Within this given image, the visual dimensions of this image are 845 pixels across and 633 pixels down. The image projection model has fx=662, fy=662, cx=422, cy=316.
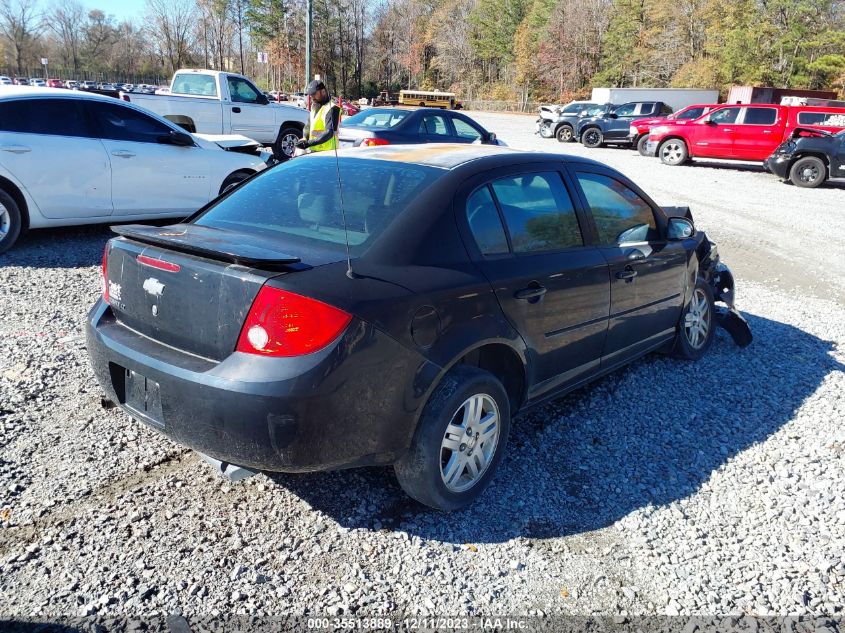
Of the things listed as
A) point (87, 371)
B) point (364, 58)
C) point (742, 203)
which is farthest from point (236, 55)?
point (87, 371)

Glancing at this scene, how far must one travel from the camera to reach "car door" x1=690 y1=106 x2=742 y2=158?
19.6 meters

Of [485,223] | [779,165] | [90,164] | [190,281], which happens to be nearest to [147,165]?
[90,164]

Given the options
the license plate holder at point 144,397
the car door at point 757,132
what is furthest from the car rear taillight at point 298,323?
the car door at point 757,132

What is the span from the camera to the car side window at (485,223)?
316 centimetres

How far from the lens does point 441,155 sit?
11.6ft

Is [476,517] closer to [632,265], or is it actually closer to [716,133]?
[632,265]

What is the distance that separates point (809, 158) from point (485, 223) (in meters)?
16.3

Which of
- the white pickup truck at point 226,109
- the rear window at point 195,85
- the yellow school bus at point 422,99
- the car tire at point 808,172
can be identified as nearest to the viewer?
the white pickup truck at point 226,109

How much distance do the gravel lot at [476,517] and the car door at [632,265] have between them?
44 cm

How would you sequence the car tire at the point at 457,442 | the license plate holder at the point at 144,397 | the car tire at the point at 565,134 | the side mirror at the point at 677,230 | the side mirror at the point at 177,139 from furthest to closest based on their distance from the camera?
1. the car tire at the point at 565,134
2. the side mirror at the point at 177,139
3. the side mirror at the point at 677,230
4. the car tire at the point at 457,442
5. the license plate holder at the point at 144,397

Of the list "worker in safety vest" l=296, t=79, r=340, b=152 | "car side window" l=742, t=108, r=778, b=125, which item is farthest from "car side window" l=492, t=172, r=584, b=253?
"car side window" l=742, t=108, r=778, b=125

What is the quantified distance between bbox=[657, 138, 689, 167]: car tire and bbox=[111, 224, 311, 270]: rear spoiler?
65.3 feet

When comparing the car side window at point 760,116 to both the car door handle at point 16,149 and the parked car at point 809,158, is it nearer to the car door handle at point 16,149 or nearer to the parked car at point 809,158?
the parked car at point 809,158

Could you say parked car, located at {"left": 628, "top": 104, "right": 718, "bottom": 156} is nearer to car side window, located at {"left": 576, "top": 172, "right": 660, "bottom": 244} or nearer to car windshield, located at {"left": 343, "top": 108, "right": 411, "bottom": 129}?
car windshield, located at {"left": 343, "top": 108, "right": 411, "bottom": 129}
